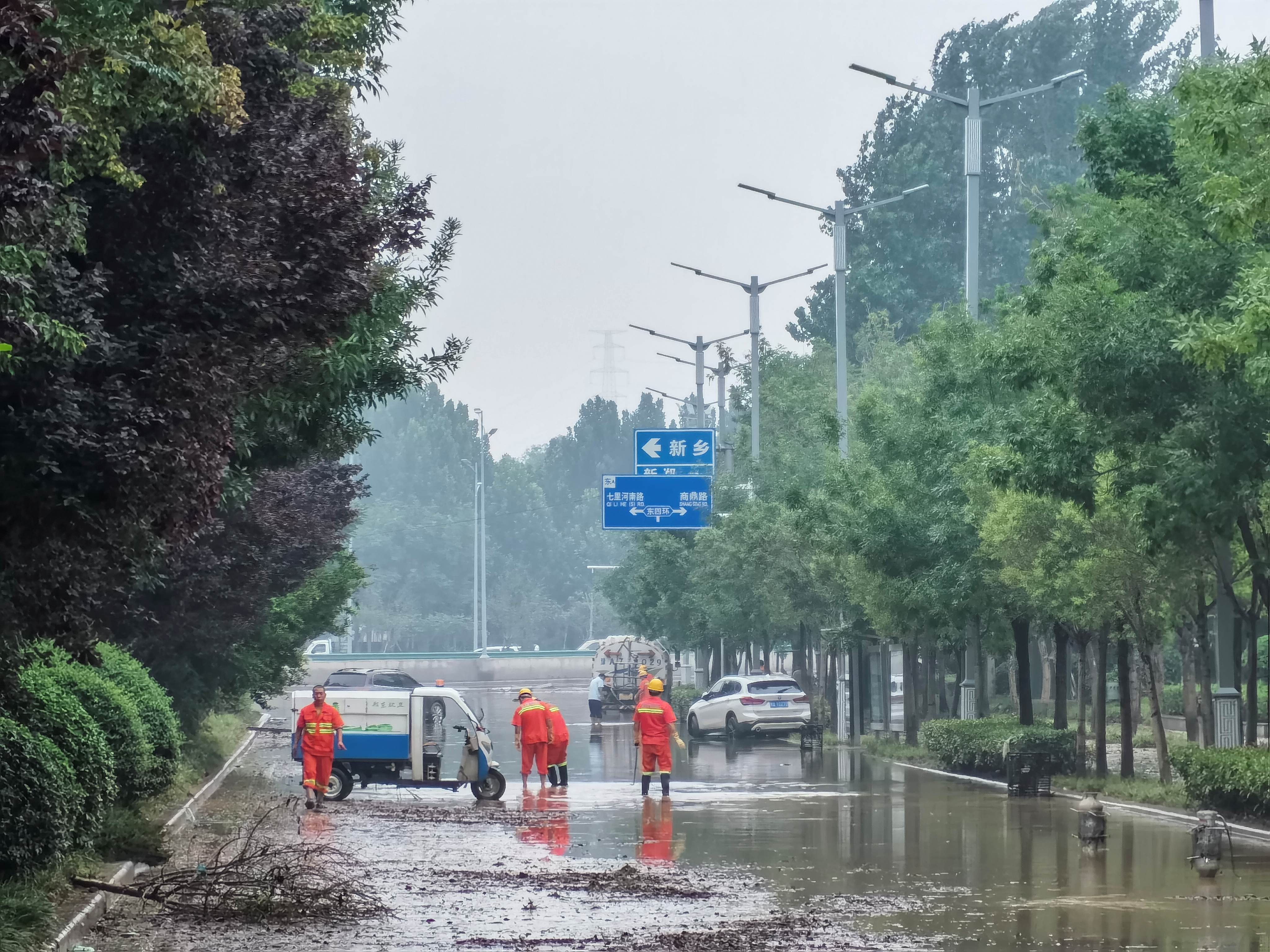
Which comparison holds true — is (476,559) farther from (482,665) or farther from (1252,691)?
(1252,691)

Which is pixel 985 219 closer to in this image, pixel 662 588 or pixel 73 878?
pixel 662 588

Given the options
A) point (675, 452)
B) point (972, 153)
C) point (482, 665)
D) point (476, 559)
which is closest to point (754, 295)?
point (675, 452)

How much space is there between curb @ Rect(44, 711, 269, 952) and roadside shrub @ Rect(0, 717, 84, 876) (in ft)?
1.65

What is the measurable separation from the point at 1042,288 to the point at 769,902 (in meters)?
12.1

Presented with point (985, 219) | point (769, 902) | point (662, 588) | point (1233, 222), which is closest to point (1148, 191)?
point (1233, 222)

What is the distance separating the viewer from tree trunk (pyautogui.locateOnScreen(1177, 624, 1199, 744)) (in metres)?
29.5

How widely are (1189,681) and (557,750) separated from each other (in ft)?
38.1

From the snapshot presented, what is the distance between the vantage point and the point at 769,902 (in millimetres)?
14211

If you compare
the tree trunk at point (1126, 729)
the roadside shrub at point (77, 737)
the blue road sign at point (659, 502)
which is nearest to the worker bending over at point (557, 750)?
the tree trunk at point (1126, 729)

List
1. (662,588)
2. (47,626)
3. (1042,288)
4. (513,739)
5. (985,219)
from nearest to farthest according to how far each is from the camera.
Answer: (47,626) < (1042,288) < (513,739) < (662,588) < (985,219)

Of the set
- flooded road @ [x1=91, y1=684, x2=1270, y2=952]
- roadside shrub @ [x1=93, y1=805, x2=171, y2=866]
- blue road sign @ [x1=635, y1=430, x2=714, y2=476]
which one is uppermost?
blue road sign @ [x1=635, y1=430, x2=714, y2=476]

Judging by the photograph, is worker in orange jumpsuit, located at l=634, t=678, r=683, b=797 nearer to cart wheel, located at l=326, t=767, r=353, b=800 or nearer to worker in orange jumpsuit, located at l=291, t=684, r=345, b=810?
worker in orange jumpsuit, located at l=291, t=684, r=345, b=810

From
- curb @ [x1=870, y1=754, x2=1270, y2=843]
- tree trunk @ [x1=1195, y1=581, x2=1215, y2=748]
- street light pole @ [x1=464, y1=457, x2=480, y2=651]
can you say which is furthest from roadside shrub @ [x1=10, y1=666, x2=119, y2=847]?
street light pole @ [x1=464, y1=457, x2=480, y2=651]

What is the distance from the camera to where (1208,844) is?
1545 centimetres
